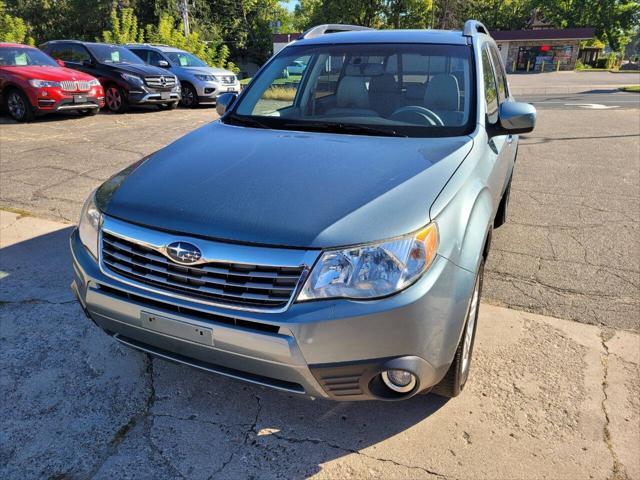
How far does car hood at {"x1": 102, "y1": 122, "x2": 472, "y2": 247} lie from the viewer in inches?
76.6

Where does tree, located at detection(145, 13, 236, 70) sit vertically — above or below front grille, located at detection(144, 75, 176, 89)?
above

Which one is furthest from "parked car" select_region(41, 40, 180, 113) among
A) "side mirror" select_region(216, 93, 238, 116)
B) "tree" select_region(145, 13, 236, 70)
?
"tree" select_region(145, 13, 236, 70)

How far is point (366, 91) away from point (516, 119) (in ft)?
3.30

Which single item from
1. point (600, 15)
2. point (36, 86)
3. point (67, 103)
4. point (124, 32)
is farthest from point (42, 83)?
point (600, 15)

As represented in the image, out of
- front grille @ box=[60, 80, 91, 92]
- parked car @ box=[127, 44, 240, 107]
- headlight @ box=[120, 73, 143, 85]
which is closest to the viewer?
front grille @ box=[60, 80, 91, 92]

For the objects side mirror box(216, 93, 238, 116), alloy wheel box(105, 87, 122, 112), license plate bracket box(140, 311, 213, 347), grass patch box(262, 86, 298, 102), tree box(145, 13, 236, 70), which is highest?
tree box(145, 13, 236, 70)

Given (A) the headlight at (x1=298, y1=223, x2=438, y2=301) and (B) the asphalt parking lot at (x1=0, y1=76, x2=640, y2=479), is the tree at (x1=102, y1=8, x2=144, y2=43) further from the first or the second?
(A) the headlight at (x1=298, y1=223, x2=438, y2=301)

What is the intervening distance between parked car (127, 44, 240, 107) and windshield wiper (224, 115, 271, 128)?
1151cm

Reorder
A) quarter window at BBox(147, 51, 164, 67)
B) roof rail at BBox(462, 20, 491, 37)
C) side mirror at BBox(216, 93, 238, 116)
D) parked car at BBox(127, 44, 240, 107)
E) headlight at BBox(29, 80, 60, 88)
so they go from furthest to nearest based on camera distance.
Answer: quarter window at BBox(147, 51, 164, 67) < parked car at BBox(127, 44, 240, 107) < headlight at BBox(29, 80, 60, 88) < side mirror at BBox(216, 93, 238, 116) < roof rail at BBox(462, 20, 491, 37)

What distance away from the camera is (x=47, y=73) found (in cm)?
1029

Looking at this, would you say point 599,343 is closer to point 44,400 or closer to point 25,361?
point 44,400

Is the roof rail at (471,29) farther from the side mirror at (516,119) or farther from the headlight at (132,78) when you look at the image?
the headlight at (132,78)

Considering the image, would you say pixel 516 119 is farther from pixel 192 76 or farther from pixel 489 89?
pixel 192 76

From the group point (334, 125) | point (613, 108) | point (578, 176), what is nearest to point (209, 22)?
point (613, 108)
